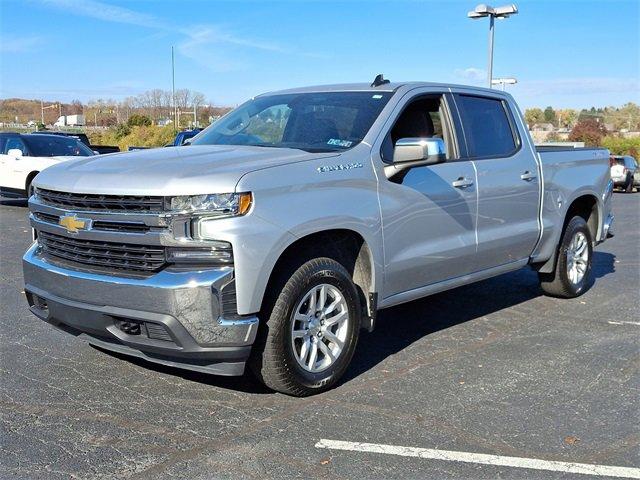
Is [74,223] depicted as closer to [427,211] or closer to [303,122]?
[303,122]

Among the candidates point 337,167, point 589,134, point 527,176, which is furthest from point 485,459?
point 589,134

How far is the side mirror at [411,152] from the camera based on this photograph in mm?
4832

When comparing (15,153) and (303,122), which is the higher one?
(303,122)

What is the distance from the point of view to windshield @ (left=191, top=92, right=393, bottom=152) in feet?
16.4

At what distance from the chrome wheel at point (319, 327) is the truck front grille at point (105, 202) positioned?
1.03 metres

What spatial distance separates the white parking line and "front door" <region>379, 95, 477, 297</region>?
1.41 m

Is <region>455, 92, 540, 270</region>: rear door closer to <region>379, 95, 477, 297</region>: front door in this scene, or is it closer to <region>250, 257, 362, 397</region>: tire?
<region>379, 95, 477, 297</region>: front door

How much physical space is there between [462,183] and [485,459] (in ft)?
7.89

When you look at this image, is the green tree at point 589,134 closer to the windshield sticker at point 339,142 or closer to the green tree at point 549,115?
the green tree at point 549,115

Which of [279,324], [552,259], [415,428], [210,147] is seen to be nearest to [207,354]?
[279,324]

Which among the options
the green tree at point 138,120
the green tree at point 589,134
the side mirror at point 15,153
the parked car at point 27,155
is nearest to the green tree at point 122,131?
the green tree at point 138,120

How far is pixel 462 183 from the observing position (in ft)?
17.9

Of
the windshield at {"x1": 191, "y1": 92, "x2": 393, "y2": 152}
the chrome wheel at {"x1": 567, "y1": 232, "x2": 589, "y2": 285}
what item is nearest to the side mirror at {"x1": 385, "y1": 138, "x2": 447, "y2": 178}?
the windshield at {"x1": 191, "y1": 92, "x2": 393, "y2": 152}

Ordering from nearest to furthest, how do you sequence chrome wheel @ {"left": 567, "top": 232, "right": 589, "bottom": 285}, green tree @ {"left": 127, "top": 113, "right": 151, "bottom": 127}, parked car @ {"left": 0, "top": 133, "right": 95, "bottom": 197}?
chrome wheel @ {"left": 567, "top": 232, "right": 589, "bottom": 285} < parked car @ {"left": 0, "top": 133, "right": 95, "bottom": 197} < green tree @ {"left": 127, "top": 113, "right": 151, "bottom": 127}
